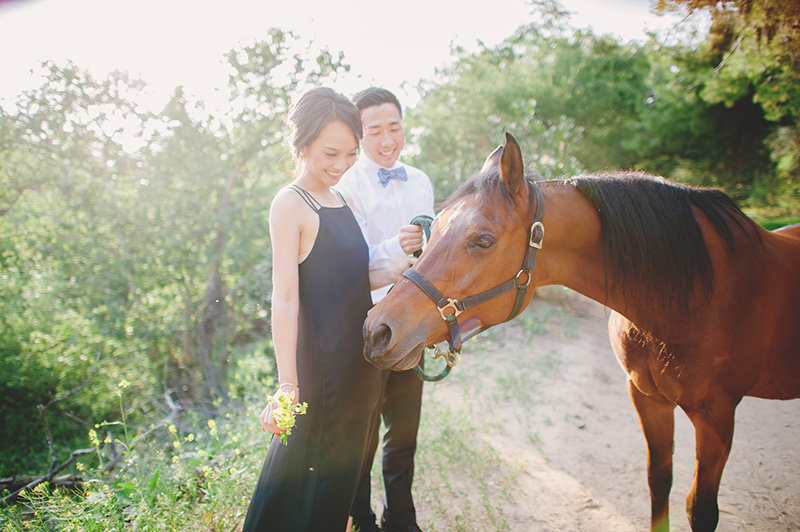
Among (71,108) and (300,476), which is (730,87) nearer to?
(300,476)

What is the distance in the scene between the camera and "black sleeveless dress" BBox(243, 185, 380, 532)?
1.67m

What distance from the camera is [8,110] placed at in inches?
255

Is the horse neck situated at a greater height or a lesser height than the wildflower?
greater

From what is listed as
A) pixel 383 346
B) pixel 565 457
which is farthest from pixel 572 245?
pixel 565 457

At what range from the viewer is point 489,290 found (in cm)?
177

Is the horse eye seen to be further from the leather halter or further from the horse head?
the leather halter

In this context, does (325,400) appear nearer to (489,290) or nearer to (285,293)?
(285,293)

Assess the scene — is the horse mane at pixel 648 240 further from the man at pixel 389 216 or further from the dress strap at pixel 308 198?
the dress strap at pixel 308 198

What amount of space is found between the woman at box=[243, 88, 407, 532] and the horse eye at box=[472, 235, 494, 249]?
0.56 meters

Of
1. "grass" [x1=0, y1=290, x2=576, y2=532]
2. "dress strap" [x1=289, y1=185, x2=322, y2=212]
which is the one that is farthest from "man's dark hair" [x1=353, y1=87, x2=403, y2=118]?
"grass" [x1=0, y1=290, x2=576, y2=532]

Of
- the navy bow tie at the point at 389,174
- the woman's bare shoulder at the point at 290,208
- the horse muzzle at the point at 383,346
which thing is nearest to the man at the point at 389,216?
the navy bow tie at the point at 389,174

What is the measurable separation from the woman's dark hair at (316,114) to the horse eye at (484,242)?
74 cm

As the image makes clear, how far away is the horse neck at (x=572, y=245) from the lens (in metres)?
1.91

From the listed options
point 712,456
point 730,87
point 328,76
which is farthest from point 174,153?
point 730,87
